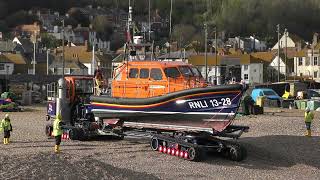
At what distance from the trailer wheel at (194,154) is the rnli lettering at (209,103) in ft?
4.47

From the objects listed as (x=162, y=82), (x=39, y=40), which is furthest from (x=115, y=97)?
(x=39, y=40)

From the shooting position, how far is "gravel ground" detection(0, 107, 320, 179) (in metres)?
→ 15.1

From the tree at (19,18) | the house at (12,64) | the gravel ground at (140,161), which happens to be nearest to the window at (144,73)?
the gravel ground at (140,161)

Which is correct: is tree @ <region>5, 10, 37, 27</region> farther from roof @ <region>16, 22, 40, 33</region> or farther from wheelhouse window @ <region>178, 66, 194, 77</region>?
wheelhouse window @ <region>178, 66, 194, 77</region>

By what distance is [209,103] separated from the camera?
17641 mm

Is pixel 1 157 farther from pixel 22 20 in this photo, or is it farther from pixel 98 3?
pixel 98 3

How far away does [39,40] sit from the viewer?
393 ft

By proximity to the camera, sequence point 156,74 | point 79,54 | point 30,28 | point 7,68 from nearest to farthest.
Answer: point 156,74 → point 7,68 → point 79,54 → point 30,28

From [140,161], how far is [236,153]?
3018 mm

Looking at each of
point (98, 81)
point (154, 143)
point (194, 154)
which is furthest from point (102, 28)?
point (194, 154)

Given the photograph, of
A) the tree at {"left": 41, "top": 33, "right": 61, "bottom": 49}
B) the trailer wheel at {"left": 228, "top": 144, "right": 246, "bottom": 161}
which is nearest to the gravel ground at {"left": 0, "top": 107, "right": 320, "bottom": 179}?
the trailer wheel at {"left": 228, "top": 144, "right": 246, "bottom": 161}

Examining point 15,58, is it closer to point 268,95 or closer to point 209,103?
point 268,95

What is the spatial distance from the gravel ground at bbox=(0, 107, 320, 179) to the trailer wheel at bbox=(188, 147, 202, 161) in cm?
24

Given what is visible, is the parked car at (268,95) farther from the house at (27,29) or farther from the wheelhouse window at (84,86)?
the house at (27,29)
